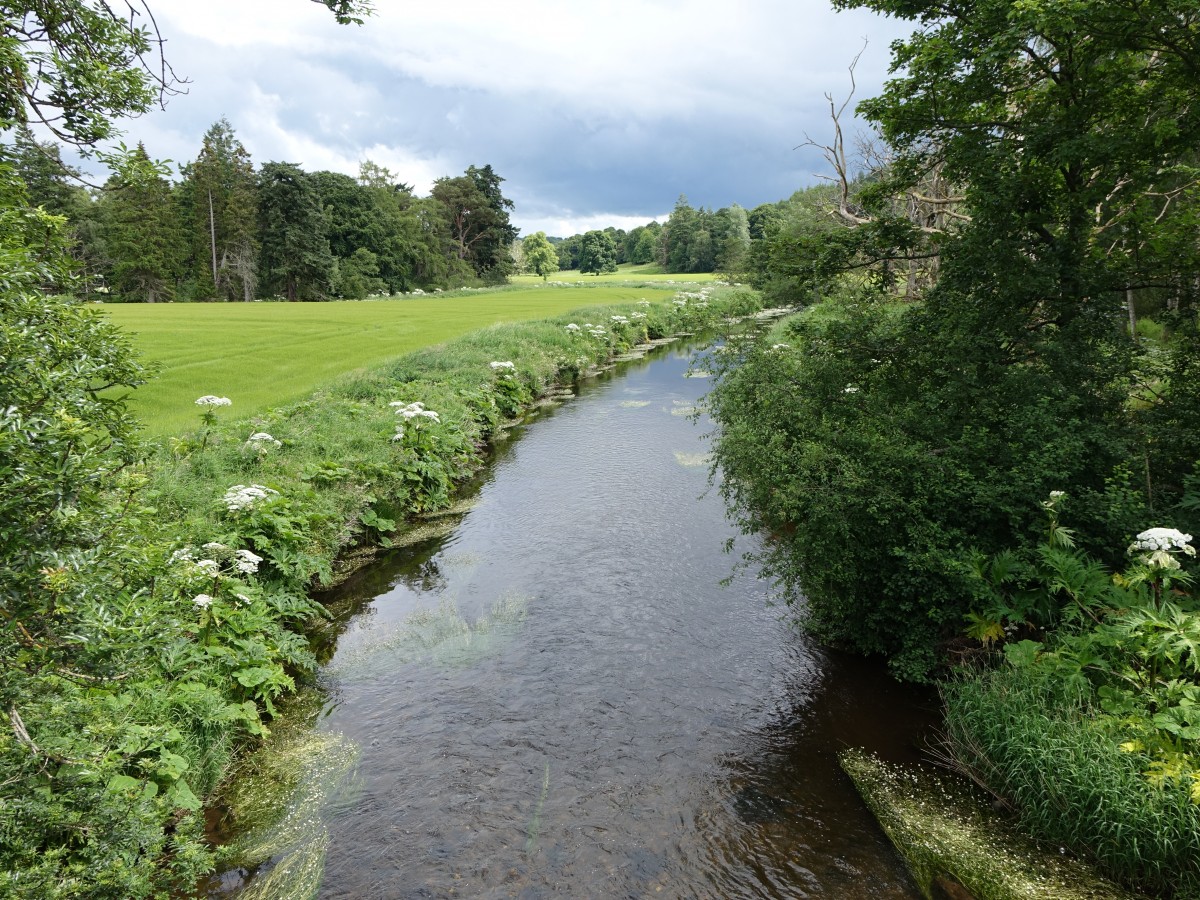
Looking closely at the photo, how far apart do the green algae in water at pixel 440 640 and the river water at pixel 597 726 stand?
3cm

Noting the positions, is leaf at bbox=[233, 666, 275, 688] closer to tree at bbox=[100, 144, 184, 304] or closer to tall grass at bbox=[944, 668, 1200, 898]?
tall grass at bbox=[944, 668, 1200, 898]

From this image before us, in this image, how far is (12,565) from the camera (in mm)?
3018

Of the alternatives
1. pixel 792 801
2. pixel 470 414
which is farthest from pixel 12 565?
pixel 470 414

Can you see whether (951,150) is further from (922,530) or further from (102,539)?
(102,539)

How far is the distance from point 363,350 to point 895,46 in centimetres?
2134

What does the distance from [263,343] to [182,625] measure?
25645 millimetres

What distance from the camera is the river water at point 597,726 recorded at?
532 cm

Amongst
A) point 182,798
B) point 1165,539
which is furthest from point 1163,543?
point 182,798

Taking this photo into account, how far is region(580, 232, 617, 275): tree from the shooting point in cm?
13588

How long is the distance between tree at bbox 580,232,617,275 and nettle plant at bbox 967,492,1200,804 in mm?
134555

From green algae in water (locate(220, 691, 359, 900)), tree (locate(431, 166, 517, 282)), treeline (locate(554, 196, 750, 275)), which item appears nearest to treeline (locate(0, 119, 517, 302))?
tree (locate(431, 166, 517, 282))

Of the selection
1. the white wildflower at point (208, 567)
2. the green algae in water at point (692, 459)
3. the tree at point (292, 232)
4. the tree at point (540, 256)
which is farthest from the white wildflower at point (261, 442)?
the tree at point (540, 256)

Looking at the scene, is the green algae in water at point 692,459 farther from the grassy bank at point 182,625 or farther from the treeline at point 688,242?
the treeline at point 688,242

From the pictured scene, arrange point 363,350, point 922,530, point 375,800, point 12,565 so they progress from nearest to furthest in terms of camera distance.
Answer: point 12,565 → point 375,800 → point 922,530 → point 363,350
